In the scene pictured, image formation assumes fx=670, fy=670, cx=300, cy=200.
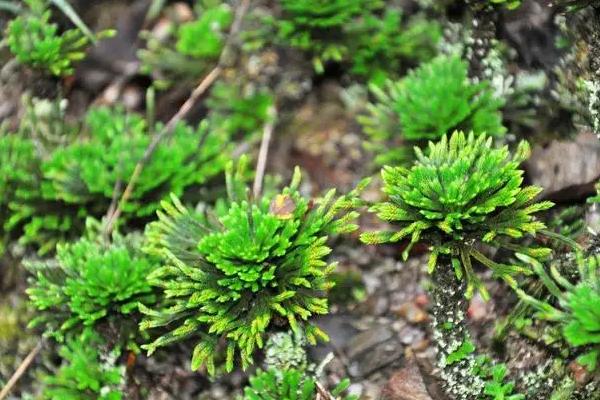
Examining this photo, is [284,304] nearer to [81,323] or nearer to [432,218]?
[432,218]

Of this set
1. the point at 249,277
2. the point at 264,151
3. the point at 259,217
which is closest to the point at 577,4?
the point at 259,217

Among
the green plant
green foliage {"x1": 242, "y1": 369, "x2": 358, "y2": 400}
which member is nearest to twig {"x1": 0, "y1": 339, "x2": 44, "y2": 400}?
the green plant

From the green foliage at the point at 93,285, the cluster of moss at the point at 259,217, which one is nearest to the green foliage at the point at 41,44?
the cluster of moss at the point at 259,217

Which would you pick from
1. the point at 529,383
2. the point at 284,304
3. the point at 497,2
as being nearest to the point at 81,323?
the point at 284,304

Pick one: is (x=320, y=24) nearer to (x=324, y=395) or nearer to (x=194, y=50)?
(x=194, y=50)

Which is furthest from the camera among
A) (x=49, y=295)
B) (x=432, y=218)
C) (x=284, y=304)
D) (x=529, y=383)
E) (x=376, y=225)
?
(x=376, y=225)

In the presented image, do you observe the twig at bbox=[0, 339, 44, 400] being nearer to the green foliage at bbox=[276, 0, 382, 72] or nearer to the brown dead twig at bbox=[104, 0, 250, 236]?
the brown dead twig at bbox=[104, 0, 250, 236]
